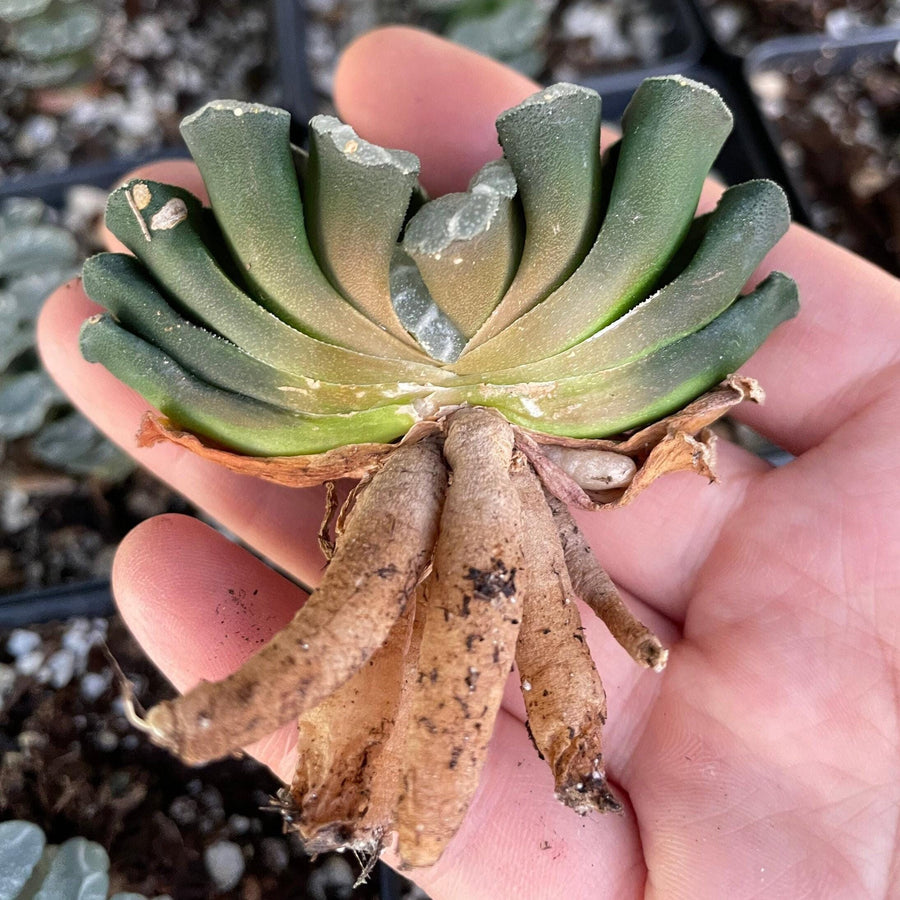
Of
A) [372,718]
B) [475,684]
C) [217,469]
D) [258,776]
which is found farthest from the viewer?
[258,776]

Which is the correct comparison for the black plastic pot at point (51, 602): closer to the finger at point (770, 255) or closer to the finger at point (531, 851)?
the finger at point (531, 851)

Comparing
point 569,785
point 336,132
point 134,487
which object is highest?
point 336,132

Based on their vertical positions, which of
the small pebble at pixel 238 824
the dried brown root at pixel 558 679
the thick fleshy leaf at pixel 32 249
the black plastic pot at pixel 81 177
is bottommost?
the small pebble at pixel 238 824

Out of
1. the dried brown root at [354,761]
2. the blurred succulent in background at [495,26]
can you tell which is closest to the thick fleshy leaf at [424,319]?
the dried brown root at [354,761]

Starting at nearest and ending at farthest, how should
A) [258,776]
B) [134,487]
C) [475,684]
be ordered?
[475,684]
[258,776]
[134,487]

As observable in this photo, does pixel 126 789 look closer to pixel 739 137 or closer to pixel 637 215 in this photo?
pixel 637 215

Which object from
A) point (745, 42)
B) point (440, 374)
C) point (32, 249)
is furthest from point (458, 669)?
point (745, 42)

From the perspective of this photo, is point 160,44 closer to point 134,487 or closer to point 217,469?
point 134,487

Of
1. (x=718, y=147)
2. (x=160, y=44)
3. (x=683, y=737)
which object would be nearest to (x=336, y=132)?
(x=718, y=147)
